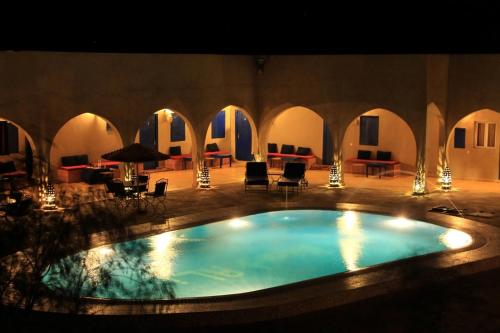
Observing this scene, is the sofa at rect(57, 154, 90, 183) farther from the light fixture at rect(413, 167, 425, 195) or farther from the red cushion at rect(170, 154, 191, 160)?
the light fixture at rect(413, 167, 425, 195)

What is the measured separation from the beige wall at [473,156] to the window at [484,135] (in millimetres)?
104

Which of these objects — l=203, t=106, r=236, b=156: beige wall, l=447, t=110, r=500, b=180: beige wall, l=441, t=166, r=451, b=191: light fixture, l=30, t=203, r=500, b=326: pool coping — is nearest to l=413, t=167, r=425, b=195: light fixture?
l=441, t=166, r=451, b=191: light fixture

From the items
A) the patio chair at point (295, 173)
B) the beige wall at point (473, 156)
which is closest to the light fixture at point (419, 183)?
the beige wall at point (473, 156)

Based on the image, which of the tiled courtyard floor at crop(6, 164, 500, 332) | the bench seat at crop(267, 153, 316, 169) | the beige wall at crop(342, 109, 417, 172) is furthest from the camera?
the bench seat at crop(267, 153, 316, 169)

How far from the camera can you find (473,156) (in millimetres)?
24031

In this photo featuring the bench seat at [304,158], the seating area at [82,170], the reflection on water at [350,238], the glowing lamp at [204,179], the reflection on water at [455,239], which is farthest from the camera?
the bench seat at [304,158]

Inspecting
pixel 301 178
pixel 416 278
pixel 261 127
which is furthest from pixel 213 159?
pixel 416 278

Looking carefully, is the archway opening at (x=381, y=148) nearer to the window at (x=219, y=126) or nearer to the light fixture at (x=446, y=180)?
the light fixture at (x=446, y=180)

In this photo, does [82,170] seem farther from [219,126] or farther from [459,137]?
[459,137]

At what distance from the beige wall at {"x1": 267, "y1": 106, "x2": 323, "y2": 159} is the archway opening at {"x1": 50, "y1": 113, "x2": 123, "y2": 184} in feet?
19.7

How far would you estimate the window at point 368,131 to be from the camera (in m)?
26.0

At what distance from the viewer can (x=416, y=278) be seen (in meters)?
13.1

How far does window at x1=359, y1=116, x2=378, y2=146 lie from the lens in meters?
26.0

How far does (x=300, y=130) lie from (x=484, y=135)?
267 inches
